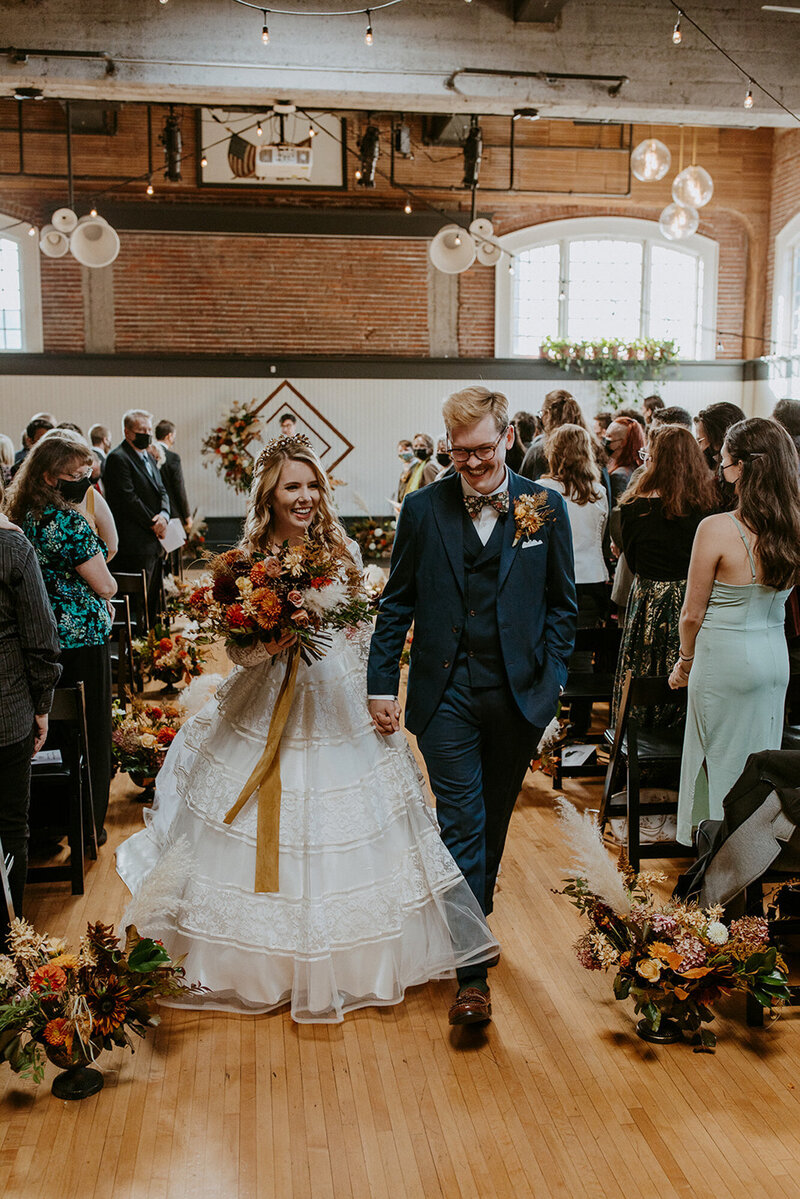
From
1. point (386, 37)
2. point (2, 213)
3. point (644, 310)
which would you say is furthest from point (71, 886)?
point (644, 310)

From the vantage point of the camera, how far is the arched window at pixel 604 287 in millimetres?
15227

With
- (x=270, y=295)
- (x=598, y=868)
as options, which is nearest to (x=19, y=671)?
(x=598, y=868)

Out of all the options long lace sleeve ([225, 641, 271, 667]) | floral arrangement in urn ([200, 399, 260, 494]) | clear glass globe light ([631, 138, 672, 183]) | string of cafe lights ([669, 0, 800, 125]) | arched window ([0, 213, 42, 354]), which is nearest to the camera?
long lace sleeve ([225, 641, 271, 667])

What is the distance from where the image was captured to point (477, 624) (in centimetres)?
336

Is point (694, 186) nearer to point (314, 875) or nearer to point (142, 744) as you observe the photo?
point (142, 744)

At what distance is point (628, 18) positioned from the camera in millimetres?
8906

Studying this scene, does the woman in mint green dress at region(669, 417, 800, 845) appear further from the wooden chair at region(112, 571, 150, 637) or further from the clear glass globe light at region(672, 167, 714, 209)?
the clear glass globe light at region(672, 167, 714, 209)

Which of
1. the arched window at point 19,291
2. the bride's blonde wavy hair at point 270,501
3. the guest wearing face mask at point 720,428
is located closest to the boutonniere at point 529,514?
the bride's blonde wavy hair at point 270,501

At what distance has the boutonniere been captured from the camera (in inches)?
132

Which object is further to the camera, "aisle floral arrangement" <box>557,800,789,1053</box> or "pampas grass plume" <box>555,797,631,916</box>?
"pampas grass plume" <box>555,797,631,916</box>

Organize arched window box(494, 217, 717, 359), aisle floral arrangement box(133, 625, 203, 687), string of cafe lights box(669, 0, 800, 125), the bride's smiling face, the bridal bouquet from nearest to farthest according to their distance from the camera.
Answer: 1. the bridal bouquet
2. the bride's smiling face
3. aisle floral arrangement box(133, 625, 203, 687)
4. string of cafe lights box(669, 0, 800, 125)
5. arched window box(494, 217, 717, 359)

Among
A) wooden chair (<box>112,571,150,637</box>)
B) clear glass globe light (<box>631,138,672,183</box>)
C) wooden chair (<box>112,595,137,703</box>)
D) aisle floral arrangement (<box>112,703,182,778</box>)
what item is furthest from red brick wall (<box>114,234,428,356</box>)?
aisle floral arrangement (<box>112,703,182,778</box>)

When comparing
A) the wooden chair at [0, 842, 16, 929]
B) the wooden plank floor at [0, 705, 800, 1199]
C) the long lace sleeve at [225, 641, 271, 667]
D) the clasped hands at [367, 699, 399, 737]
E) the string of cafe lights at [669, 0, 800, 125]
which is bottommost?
the wooden plank floor at [0, 705, 800, 1199]

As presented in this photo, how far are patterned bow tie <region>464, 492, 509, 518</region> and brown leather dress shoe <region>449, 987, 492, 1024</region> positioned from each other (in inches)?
58.0
